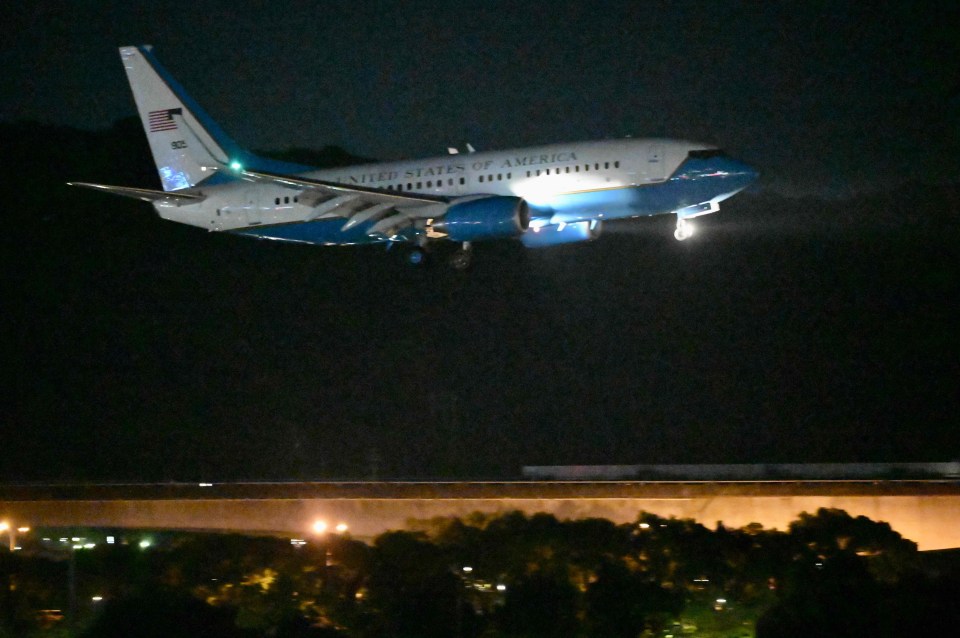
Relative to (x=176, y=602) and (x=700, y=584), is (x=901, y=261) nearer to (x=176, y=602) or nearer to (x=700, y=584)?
(x=700, y=584)

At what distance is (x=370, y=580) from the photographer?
2334 centimetres

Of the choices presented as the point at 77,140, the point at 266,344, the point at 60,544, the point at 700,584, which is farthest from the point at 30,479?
the point at 700,584

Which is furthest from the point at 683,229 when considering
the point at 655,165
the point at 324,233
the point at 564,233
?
the point at 324,233

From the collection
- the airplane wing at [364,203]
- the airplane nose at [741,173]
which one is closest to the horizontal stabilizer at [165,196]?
the airplane wing at [364,203]

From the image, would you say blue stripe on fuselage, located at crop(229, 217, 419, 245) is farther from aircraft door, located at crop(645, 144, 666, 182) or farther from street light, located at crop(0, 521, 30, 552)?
street light, located at crop(0, 521, 30, 552)

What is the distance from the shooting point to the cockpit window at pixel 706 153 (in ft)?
102

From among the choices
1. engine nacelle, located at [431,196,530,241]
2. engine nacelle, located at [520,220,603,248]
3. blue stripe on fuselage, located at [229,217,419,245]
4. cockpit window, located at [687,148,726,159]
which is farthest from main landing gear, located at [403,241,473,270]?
cockpit window, located at [687,148,726,159]

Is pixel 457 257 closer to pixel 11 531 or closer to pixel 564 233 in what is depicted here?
pixel 564 233

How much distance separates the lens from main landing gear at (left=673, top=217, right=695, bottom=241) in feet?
105

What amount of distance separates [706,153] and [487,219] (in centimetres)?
561

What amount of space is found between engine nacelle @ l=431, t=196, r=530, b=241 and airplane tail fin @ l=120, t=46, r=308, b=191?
1132 cm

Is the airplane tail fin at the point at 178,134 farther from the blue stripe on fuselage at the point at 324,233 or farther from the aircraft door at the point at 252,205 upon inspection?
the blue stripe on fuselage at the point at 324,233

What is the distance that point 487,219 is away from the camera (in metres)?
31.6

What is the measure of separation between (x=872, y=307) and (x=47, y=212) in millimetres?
41006
